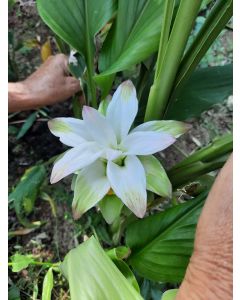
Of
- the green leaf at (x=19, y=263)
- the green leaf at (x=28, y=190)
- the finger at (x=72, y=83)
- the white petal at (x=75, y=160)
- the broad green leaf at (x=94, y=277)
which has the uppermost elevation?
the finger at (x=72, y=83)

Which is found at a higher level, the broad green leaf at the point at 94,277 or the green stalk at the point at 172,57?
the green stalk at the point at 172,57

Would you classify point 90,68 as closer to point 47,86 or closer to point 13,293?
point 47,86

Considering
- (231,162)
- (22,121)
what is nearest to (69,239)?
(22,121)

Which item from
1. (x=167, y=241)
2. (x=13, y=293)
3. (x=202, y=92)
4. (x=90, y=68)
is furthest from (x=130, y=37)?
(x=13, y=293)

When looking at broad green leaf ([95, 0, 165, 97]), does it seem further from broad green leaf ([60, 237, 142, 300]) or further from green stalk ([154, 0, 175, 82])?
broad green leaf ([60, 237, 142, 300])

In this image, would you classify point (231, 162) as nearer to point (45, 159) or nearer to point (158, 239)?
point (158, 239)

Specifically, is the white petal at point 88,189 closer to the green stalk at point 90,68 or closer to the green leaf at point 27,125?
the green stalk at point 90,68

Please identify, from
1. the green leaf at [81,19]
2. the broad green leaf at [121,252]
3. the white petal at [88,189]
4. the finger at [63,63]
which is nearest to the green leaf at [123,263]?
the broad green leaf at [121,252]
